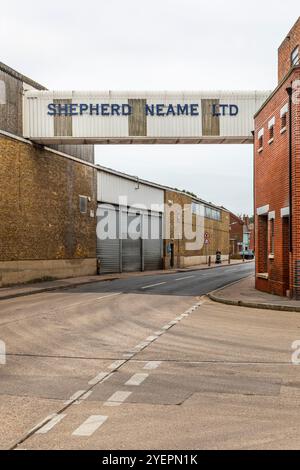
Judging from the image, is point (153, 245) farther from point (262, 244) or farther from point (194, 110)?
point (262, 244)

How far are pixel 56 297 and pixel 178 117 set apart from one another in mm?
11398

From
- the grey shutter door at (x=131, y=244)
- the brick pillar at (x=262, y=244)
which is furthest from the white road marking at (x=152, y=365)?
the grey shutter door at (x=131, y=244)

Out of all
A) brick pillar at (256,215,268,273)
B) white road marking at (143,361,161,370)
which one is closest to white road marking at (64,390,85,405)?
white road marking at (143,361,161,370)

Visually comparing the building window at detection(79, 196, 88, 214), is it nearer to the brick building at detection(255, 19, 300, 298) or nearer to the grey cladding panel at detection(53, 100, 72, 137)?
the grey cladding panel at detection(53, 100, 72, 137)

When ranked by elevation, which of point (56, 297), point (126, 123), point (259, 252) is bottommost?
point (56, 297)

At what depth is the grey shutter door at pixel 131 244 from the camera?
148ft

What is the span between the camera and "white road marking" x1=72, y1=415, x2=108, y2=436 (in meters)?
5.51

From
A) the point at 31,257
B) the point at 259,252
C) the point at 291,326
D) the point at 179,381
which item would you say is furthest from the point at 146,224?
the point at 179,381

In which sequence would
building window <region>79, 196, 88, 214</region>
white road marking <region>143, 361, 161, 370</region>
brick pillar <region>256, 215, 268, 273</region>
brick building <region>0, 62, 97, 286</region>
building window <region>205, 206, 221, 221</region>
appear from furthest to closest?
building window <region>205, 206, 221, 221</region>
building window <region>79, 196, 88, 214</region>
brick building <region>0, 62, 97, 286</region>
brick pillar <region>256, 215, 268, 273</region>
white road marking <region>143, 361, 161, 370</region>

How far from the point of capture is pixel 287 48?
92.7 ft

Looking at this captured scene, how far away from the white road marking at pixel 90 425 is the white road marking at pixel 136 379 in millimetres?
1653

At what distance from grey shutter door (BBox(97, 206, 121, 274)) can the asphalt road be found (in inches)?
982
